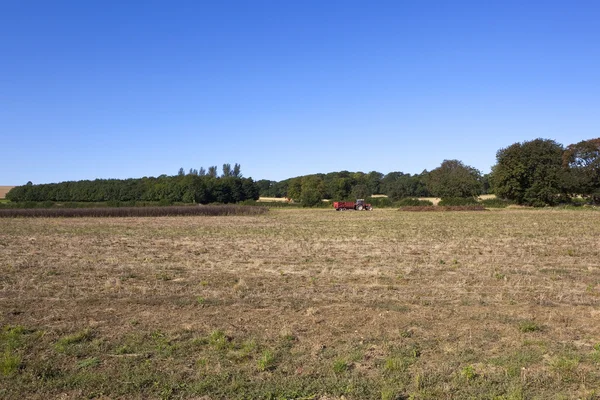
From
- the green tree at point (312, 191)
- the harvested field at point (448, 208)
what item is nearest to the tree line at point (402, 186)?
the green tree at point (312, 191)

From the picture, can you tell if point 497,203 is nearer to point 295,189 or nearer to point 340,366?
point 295,189

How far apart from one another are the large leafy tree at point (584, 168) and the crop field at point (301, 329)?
65.0 metres

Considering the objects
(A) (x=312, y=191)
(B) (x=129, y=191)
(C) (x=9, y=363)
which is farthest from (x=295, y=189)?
(C) (x=9, y=363)

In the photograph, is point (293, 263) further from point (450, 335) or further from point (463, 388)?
point (463, 388)

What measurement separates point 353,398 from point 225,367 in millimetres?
1888

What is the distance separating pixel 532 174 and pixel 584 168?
8.73 m

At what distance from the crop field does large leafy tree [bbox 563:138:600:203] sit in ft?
213

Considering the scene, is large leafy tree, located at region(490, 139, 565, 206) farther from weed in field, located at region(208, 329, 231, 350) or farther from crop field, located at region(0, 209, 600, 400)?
weed in field, located at region(208, 329, 231, 350)

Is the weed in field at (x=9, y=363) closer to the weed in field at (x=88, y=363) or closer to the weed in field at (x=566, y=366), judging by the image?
the weed in field at (x=88, y=363)

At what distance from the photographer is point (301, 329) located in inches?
332

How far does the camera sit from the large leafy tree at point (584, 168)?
242 feet

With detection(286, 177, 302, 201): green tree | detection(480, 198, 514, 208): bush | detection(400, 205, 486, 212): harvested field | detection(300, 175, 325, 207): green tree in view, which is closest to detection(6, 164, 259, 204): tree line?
detection(300, 175, 325, 207): green tree

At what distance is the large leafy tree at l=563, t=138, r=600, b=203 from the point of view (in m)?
73.9

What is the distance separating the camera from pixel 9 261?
16875mm
